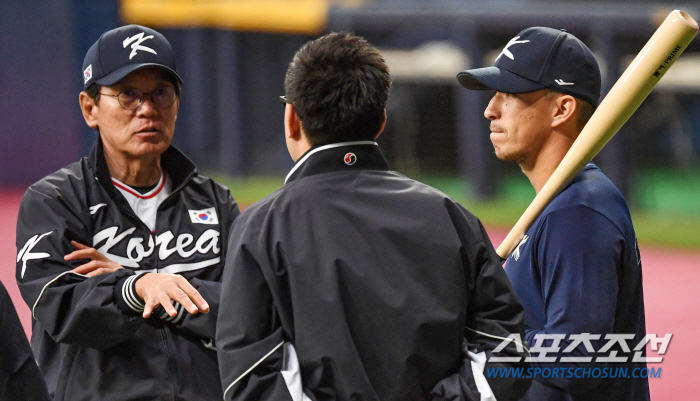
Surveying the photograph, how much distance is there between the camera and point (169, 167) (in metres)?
2.57

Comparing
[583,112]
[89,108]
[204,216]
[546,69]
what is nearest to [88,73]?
[89,108]

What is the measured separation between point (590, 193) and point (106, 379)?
54.1 inches

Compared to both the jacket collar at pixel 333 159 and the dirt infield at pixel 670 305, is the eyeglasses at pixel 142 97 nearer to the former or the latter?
the jacket collar at pixel 333 159

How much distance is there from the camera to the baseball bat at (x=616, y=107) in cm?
220

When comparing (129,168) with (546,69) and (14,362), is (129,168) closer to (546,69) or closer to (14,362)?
(14,362)

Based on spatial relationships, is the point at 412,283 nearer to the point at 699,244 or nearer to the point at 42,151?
the point at 699,244

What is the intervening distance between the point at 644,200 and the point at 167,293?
919 cm

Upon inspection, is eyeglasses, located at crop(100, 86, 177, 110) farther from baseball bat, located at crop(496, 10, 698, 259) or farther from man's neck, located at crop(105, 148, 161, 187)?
baseball bat, located at crop(496, 10, 698, 259)

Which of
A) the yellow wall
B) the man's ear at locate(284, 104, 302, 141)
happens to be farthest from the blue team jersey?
the yellow wall

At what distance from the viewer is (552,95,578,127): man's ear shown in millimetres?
2328

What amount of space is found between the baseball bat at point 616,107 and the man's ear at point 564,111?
0.07 metres

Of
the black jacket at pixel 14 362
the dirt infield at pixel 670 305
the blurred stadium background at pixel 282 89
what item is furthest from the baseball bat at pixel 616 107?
the blurred stadium background at pixel 282 89

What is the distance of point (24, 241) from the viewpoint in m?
2.23

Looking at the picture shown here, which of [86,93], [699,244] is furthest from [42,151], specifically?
[86,93]
